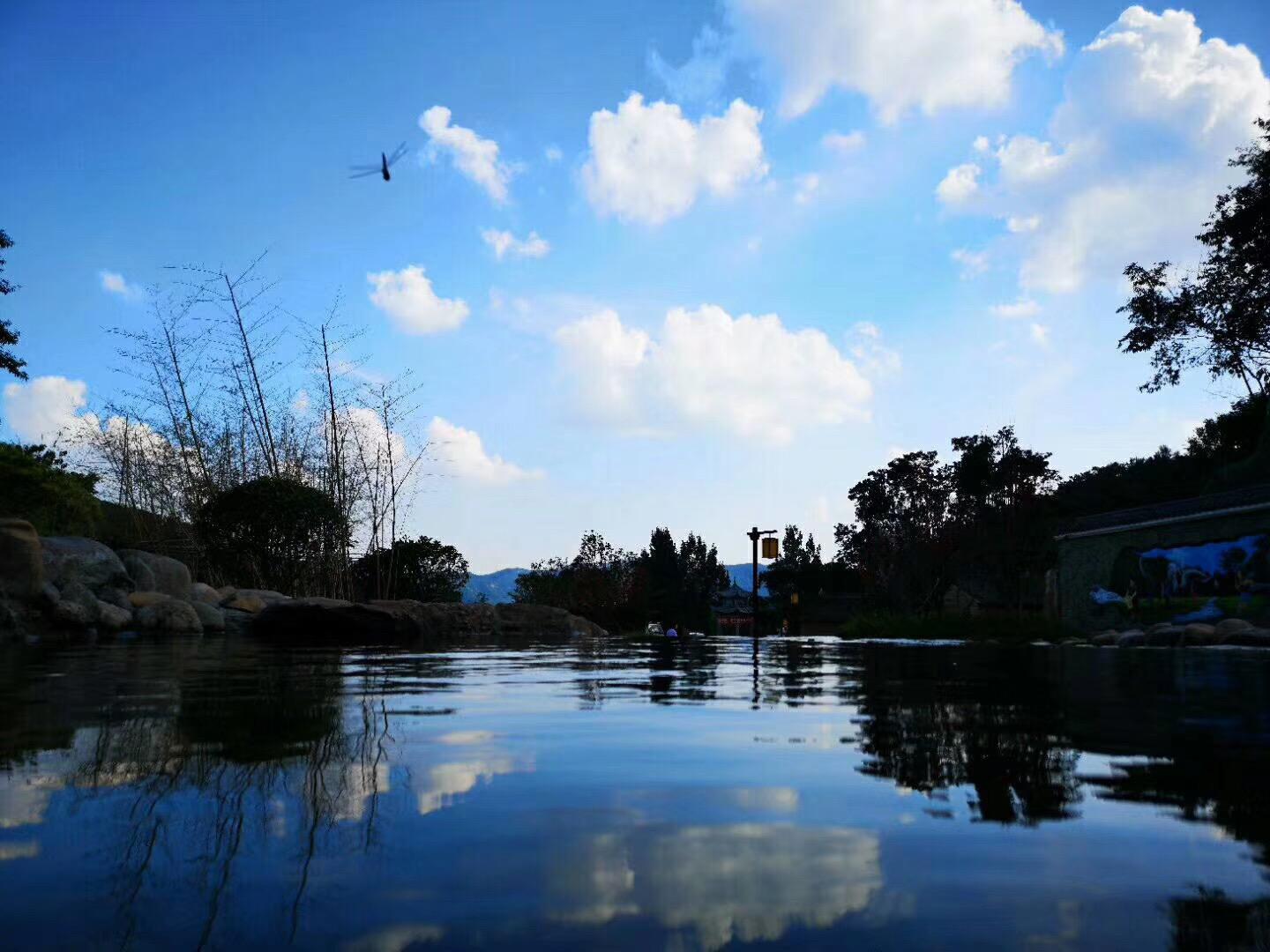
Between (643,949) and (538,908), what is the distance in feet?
0.60

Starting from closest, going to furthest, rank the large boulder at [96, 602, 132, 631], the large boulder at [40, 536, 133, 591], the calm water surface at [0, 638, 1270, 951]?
the calm water surface at [0, 638, 1270, 951] < the large boulder at [96, 602, 132, 631] < the large boulder at [40, 536, 133, 591]

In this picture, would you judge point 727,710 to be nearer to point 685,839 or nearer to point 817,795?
point 817,795

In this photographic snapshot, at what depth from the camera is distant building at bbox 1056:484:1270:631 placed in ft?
52.4

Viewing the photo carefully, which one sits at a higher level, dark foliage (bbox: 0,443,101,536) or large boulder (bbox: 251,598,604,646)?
dark foliage (bbox: 0,443,101,536)

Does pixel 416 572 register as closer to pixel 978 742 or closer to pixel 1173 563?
pixel 1173 563

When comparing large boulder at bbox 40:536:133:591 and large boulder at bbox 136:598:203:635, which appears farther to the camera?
large boulder at bbox 40:536:133:591

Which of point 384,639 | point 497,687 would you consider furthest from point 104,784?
point 384,639

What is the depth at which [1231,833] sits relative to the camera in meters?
1.52

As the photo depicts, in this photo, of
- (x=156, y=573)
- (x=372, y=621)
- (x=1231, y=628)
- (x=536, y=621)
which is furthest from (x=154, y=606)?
(x=1231, y=628)

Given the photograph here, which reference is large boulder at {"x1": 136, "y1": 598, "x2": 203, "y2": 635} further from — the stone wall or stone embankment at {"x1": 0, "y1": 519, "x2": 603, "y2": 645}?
the stone wall

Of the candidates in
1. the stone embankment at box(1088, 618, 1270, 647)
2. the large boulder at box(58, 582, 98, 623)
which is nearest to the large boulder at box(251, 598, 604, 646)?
the large boulder at box(58, 582, 98, 623)

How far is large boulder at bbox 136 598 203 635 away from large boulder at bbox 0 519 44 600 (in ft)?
4.57

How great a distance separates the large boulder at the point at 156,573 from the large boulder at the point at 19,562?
279 centimetres

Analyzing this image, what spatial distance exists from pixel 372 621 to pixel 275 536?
16.1ft
